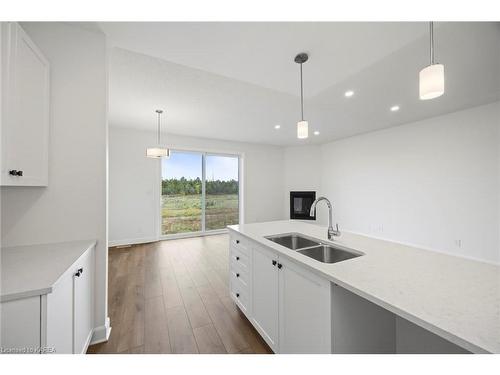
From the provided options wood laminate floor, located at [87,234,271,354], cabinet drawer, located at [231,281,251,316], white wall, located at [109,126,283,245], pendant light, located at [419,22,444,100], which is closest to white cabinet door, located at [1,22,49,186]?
wood laminate floor, located at [87,234,271,354]

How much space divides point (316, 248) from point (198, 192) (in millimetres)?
4284

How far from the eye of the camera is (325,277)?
958 millimetres

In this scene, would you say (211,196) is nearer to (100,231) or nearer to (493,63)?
(100,231)

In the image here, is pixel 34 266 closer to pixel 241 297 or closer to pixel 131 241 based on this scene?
pixel 241 297

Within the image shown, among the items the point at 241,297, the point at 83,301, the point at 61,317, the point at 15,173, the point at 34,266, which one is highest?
the point at 15,173

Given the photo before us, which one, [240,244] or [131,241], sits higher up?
[240,244]

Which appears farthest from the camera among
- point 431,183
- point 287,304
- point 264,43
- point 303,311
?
point 431,183

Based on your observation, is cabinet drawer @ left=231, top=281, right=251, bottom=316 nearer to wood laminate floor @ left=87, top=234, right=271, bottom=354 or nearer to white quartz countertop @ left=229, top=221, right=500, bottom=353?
wood laminate floor @ left=87, top=234, right=271, bottom=354

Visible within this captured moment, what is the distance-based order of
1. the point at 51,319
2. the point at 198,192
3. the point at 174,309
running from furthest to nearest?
the point at 198,192 < the point at 174,309 < the point at 51,319

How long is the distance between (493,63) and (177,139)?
547cm

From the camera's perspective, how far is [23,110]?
3.83ft

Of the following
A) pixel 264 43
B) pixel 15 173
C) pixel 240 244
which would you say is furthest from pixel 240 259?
pixel 264 43

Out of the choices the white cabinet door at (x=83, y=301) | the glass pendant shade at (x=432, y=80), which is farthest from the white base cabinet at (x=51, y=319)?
the glass pendant shade at (x=432, y=80)
